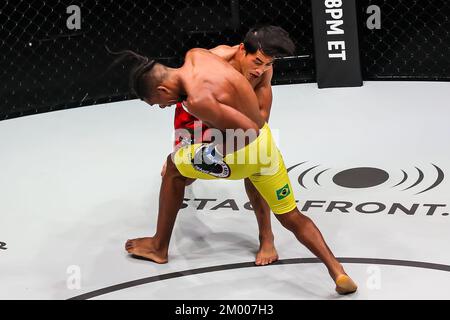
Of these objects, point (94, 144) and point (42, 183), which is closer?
point (42, 183)

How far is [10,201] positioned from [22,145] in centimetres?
88

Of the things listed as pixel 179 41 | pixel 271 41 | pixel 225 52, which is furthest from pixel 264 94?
pixel 179 41

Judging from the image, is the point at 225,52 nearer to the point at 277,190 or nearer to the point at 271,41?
the point at 271,41

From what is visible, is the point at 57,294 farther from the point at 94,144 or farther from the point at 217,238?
the point at 94,144

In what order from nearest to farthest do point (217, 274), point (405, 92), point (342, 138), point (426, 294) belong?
point (426, 294)
point (217, 274)
point (342, 138)
point (405, 92)

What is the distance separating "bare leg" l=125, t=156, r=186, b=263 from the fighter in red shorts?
16 cm

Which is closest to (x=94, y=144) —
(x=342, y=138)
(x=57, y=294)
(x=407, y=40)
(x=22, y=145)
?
(x=22, y=145)

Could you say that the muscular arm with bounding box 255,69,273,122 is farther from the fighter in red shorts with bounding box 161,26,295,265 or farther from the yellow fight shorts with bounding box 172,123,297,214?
the yellow fight shorts with bounding box 172,123,297,214

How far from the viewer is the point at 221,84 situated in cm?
319

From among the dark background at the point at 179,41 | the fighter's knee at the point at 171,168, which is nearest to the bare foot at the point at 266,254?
the fighter's knee at the point at 171,168

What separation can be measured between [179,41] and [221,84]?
313cm

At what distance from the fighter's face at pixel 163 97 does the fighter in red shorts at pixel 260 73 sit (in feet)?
1.05

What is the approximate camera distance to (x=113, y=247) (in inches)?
154

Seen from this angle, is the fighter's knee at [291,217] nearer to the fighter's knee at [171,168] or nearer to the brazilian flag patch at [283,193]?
the brazilian flag patch at [283,193]
